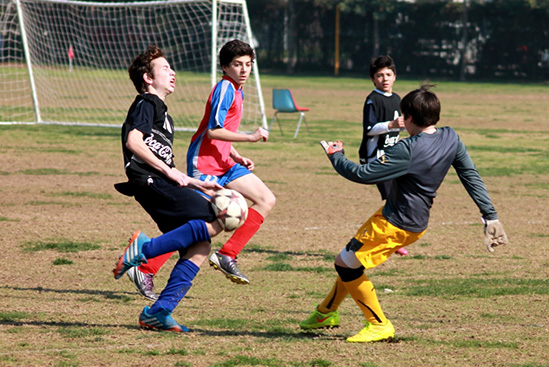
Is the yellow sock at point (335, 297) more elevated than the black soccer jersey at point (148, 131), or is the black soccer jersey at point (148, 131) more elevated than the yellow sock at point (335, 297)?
the black soccer jersey at point (148, 131)

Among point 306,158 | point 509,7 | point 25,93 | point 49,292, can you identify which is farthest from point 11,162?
point 509,7

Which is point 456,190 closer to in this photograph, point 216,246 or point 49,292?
Answer: point 216,246

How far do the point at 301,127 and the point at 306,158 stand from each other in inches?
215

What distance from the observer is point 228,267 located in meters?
5.37

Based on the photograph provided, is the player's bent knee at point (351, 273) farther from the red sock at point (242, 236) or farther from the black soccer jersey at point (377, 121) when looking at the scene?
the black soccer jersey at point (377, 121)

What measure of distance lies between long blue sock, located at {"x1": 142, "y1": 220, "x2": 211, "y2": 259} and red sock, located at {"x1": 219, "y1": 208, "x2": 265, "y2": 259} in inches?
33.0

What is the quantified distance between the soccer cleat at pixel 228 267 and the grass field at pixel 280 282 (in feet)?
0.73

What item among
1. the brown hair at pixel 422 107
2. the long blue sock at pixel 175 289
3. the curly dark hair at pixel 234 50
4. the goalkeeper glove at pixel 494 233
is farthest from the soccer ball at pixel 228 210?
the goalkeeper glove at pixel 494 233

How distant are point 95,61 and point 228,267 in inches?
1067

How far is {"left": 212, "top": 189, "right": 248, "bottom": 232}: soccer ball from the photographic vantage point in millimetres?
4711

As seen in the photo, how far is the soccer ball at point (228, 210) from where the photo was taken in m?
4.71

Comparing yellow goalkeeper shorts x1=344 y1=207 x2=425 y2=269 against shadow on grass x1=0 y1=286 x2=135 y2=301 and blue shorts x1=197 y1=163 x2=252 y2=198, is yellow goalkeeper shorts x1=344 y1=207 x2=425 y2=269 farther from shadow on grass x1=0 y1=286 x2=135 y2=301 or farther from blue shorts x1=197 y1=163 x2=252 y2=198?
shadow on grass x1=0 y1=286 x2=135 y2=301

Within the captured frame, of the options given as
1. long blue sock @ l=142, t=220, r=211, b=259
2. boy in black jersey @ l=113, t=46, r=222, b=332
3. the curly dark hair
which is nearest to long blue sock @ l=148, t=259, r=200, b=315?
boy in black jersey @ l=113, t=46, r=222, b=332

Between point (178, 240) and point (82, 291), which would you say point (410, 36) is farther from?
point (178, 240)
